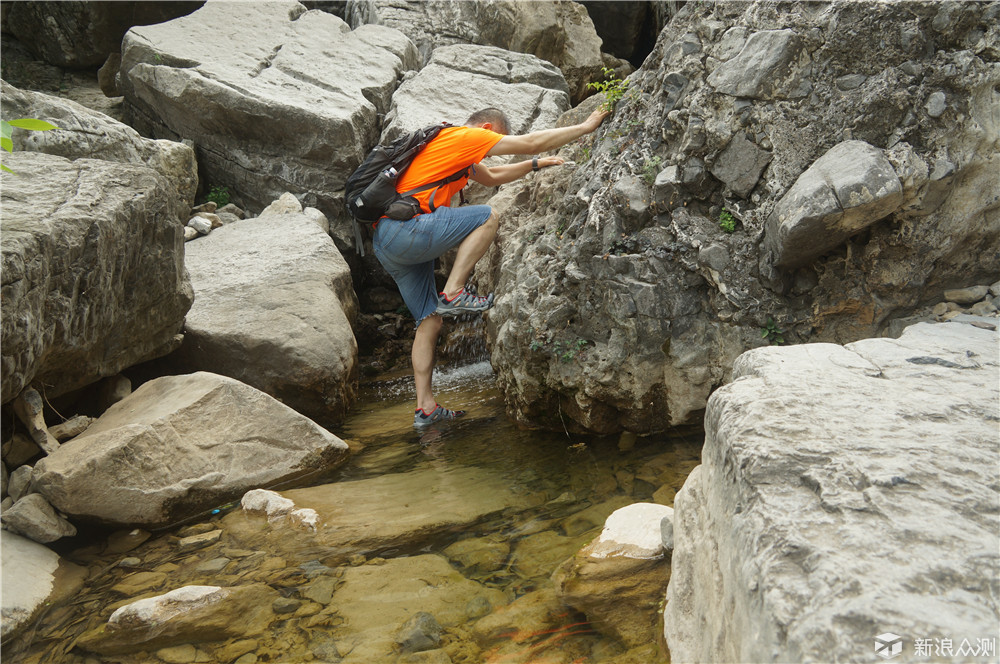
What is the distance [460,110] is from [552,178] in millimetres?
3437

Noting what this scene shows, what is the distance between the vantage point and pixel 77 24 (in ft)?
35.5

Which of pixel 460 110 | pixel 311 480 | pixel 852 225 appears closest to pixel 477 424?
pixel 311 480

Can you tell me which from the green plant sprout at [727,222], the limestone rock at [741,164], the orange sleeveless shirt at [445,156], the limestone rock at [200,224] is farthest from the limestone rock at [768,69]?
the limestone rock at [200,224]

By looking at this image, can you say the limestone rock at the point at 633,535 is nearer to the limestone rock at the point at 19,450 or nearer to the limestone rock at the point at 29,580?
the limestone rock at the point at 29,580

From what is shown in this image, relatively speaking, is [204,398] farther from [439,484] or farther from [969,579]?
[969,579]

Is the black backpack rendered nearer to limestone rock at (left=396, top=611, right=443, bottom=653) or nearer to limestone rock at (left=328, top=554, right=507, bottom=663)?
limestone rock at (left=328, top=554, right=507, bottom=663)

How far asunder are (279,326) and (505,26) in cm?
725

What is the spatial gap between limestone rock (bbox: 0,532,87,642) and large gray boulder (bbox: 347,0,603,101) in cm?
920

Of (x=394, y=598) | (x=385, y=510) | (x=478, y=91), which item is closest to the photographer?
(x=394, y=598)

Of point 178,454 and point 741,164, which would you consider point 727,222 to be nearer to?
point 741,164

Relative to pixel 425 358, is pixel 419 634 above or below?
below

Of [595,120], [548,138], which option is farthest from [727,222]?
[548,138]

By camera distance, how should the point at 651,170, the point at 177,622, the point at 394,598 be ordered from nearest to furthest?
the point at 177,622, the point at 394,598, the point at 651,170

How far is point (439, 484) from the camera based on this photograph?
4.25 m
